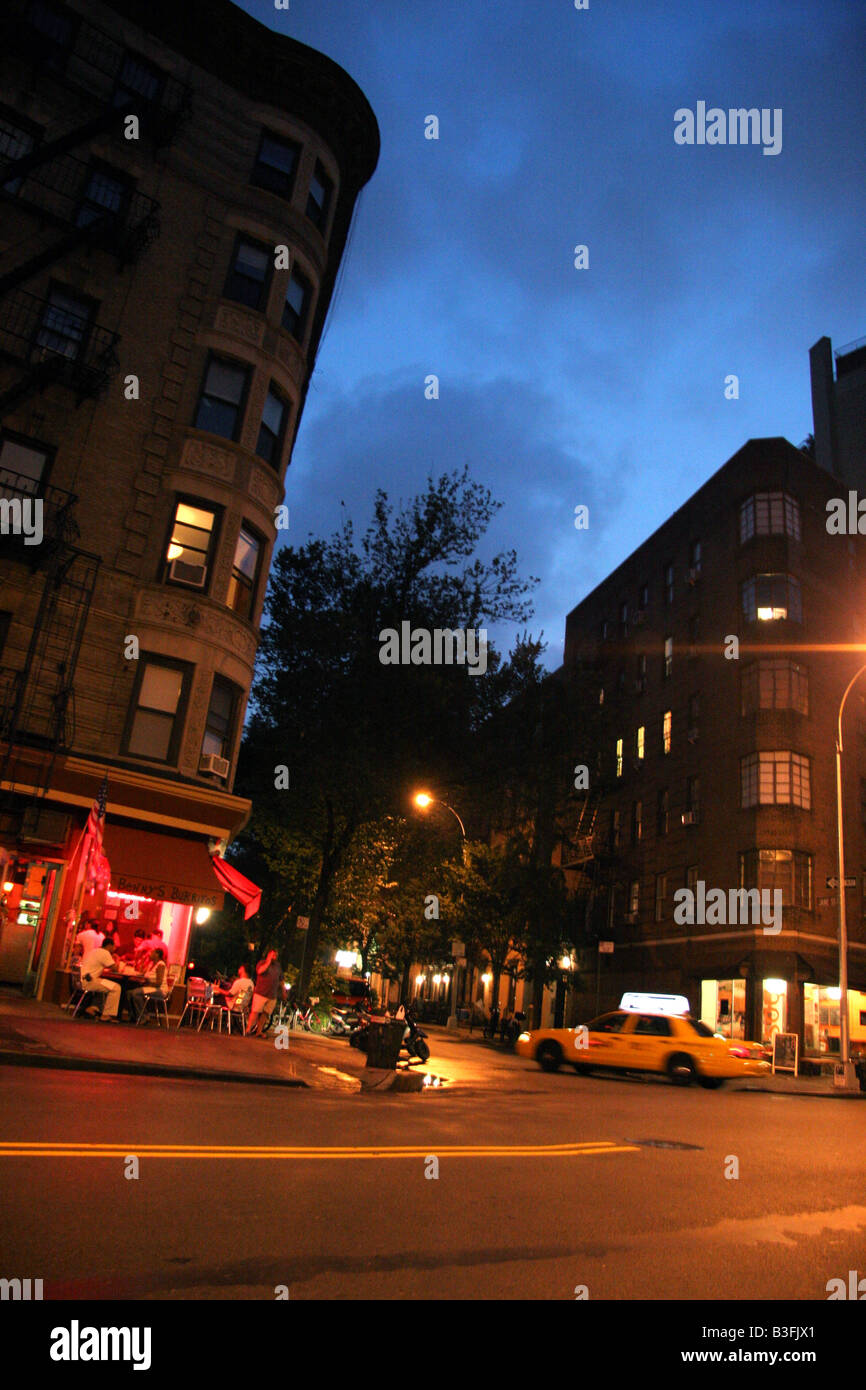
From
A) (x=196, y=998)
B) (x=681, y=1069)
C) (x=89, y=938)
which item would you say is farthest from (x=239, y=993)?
(x=681, y=1069)

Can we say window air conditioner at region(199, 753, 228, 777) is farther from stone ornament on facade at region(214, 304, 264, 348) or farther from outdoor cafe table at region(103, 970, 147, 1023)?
stone ornament on facade at region(214, 304, 264, 348)

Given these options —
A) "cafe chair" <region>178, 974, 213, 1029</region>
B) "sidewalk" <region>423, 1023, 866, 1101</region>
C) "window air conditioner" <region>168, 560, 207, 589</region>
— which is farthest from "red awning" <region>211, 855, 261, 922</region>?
"sidewalk" <region>423, 1023, 866, 1101</region>

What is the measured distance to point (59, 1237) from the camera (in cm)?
485

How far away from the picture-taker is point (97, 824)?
16.5 meters

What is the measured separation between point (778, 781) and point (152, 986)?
2573 cm

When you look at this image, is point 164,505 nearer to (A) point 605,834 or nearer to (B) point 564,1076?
(B) point 564,1076

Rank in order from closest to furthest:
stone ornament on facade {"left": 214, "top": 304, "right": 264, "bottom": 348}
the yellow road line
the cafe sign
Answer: the yellow road line → the cafe sign → stone ornament on facade {"left": 214, "top": 304, "right": 264, "bottom": 348}

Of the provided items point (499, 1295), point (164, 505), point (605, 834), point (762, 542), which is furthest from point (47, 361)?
point (605, 834)

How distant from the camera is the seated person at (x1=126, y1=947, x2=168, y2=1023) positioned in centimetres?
1731

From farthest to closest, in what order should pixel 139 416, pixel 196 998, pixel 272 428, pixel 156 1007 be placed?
pixel 272 428 < pixel 139 416 < pixel 196 998 < pixel 156 1007

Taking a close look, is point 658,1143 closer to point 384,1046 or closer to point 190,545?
point 384,1046

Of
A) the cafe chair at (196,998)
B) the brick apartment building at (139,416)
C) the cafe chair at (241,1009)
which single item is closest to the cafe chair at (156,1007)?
the cafe chair at (196,998)

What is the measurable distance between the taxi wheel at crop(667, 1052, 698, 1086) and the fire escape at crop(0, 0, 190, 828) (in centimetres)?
1494

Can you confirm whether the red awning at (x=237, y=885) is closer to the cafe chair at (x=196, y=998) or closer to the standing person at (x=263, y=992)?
the standing person at (x=263, y=992)
